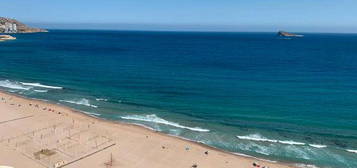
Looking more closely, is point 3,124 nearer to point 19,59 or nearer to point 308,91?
point 308,91

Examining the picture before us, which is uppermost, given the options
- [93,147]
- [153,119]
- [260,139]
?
[260,139]

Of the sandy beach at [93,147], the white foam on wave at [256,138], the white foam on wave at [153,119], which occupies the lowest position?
the sandy beach at [93,147]

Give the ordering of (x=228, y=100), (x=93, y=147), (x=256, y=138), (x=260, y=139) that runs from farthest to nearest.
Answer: (x=228, y=100), (x=256, y=138), (x=260, y=139), (x=93, y=147)

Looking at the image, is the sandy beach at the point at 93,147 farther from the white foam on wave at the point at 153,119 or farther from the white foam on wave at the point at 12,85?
the white foam on wave at the point at 12,85

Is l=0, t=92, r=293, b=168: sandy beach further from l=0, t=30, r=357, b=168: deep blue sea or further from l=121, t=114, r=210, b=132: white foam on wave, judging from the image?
l=0, t=30, r=357, b=168: deep blue sea

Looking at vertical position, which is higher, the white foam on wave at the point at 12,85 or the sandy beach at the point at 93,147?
the white foam on wave at the point at 12,85

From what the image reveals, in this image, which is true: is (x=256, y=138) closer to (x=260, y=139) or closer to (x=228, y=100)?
(x=260, y=139)

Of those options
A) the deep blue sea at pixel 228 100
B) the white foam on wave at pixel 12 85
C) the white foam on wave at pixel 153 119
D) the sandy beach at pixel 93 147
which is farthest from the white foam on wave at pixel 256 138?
the white foam on wave at pixel 12 85

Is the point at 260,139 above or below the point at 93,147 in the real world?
above

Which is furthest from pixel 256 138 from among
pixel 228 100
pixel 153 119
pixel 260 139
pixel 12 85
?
pixel 12 85
